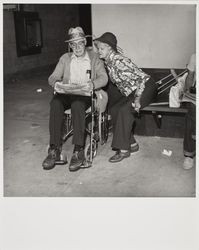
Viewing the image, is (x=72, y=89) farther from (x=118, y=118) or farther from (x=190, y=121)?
(x=190, y=121)

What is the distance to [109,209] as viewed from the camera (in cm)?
278

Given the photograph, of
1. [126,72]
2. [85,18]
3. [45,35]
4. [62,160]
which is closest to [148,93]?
[126,72]

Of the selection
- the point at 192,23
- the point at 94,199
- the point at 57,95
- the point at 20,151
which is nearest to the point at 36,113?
the point at 20,151

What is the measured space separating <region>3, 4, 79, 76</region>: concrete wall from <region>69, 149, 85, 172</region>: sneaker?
635cm

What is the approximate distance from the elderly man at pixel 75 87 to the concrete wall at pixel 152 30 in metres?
0.80

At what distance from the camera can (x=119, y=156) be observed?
13.2 ft

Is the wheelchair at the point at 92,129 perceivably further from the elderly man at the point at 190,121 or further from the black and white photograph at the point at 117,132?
the elderly man at the point at 190,121

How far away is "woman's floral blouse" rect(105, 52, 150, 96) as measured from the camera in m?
3.86

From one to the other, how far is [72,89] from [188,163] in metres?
1.49

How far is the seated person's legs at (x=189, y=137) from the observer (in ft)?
12.1

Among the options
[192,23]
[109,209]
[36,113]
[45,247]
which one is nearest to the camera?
[45,247]

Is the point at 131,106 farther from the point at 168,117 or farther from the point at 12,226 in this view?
the point at 12,226

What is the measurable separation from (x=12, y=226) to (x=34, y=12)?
29.7 ft

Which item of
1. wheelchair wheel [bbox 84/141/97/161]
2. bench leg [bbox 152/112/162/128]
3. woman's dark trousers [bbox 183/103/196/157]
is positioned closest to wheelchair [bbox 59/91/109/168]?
wheelchair wheel [bbox 84/141/97/161]
